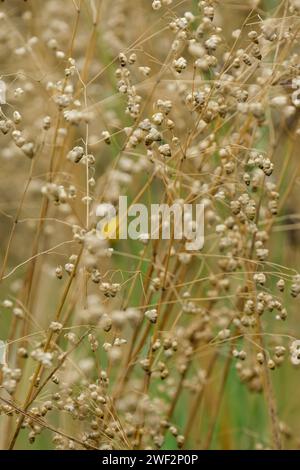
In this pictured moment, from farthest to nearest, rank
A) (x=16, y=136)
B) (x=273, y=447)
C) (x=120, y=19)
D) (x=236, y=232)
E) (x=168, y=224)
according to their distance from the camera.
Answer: (x=120, y=19) < (x=273, y=447) < (x=236, y=232) < (x=168, y=224) < (x=16, y=136)

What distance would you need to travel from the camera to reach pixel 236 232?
1.83 meters

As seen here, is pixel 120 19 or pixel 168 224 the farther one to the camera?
pixel 120 19

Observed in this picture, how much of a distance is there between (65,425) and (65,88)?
38.1 inches

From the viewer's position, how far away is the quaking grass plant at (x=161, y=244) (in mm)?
1514

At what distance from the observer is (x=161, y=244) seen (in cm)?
212

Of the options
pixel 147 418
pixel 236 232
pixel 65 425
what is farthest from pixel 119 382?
pixel 236 232

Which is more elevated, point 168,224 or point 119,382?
point 168,224

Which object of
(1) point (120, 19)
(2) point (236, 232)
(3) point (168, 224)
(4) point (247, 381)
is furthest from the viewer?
(1) point (120, 19)

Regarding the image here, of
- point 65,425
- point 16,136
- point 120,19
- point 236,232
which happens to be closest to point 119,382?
point 65,425

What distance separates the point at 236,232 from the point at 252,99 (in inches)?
12.8

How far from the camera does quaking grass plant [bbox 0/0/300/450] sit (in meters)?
1.51

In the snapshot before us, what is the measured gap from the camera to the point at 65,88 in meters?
1.52

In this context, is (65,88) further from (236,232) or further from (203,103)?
(236,232)

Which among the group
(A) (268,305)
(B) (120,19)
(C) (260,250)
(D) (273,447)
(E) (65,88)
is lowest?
(D) (273,447)
